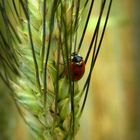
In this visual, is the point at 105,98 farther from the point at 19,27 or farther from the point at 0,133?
the point at 19,27

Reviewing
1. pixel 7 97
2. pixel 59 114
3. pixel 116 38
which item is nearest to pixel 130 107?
pixel 116 38

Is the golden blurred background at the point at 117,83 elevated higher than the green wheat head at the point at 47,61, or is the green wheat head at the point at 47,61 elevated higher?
the green wheat head at the point at 47,61

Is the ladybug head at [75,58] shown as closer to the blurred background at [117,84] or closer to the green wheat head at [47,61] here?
the green wheat head at [47,61]

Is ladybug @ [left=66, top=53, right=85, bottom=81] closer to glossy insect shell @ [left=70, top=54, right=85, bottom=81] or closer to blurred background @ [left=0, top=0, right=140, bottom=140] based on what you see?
glossy insect shell @ [left=70, top=54, right=85, bottom=81]

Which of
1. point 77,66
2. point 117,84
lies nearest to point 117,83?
point 117,84

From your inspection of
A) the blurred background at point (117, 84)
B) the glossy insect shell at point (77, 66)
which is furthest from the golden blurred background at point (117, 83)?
the glossy insect shell at point (77, 66)
